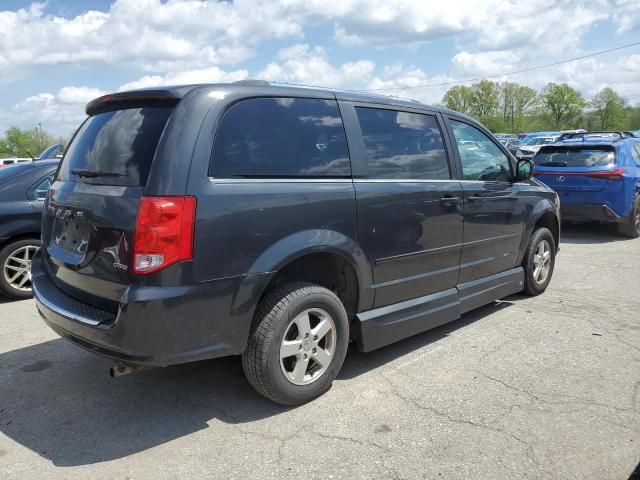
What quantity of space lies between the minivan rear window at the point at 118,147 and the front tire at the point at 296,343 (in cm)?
103

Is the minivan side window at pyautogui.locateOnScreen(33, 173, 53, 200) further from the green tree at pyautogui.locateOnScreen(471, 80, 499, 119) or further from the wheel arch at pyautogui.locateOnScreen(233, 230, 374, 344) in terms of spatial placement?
the green tree at pyautogui.locateOnScreen(471, 80, 499, 119)

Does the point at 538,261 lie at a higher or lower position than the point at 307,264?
lower

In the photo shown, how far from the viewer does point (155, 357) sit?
2838mm

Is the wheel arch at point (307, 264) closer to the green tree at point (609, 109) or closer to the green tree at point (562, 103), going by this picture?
the green tree at point (609, 109)

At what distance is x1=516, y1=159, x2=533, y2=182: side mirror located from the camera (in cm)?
519

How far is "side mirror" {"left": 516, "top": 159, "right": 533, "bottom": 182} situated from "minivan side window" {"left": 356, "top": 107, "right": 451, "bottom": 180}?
1162mm

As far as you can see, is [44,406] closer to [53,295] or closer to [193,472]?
[53,295]

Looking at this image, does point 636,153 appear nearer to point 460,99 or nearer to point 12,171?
point 12,171

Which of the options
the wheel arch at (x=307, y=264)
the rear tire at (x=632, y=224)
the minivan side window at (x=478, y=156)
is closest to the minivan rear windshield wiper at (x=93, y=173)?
the wheel arch at (x=307, y=264)

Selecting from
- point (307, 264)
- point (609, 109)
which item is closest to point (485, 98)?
point (609, 109)

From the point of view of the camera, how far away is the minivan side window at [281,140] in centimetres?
304

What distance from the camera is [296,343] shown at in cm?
332

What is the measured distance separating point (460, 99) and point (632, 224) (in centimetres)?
7964

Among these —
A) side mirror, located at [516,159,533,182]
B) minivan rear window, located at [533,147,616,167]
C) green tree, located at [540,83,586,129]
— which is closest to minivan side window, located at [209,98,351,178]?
side mirror, located at [516,159,533,182]
